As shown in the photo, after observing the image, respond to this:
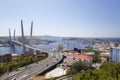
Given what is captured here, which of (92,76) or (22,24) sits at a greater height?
(22,24)

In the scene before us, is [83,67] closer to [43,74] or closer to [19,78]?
[43,74]

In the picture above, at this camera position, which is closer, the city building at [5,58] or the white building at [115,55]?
the city building at [5,58]

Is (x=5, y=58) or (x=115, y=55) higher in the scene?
(x=115, y=55)

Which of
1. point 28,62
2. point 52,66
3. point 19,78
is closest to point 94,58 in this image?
point 52,66

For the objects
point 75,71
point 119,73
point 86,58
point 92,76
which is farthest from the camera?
point 86,58

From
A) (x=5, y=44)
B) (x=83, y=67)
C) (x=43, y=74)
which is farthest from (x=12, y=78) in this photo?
(x=5, y=44)

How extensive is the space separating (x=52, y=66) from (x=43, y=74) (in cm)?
268

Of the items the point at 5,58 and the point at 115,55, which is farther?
the point at 115,55

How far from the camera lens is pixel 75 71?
13445mm

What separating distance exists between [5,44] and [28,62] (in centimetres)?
3285

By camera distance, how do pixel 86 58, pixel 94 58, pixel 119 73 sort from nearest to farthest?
pixel 119 73, pixel 86 58, pixel 94 58

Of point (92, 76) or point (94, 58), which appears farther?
point (94, 58)

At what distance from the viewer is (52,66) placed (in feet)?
54.0

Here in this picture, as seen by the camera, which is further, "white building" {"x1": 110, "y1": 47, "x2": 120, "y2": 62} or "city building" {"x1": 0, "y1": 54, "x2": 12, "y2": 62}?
"white building" {"x1": 110, "y1": 47, "x2": 120, "y2": 62}
